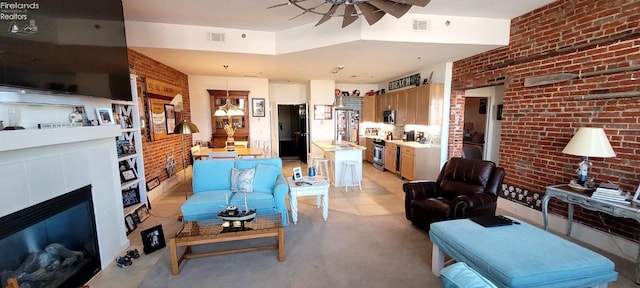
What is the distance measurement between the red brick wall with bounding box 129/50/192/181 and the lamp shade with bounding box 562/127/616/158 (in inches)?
233

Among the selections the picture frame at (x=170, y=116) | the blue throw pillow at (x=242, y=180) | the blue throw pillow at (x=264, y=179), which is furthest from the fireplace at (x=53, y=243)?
the picture frame at (x=170, y=116)

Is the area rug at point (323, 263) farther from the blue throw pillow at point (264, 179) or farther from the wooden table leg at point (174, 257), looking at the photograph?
the blue throw pillow at point (264, 179)

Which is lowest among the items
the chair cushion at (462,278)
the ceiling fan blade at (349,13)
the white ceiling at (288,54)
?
the chair cushion at (462,278)

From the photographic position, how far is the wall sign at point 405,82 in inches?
239

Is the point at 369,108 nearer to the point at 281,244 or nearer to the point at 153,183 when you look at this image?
the point at 153,183

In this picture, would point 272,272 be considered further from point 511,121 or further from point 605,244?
point 511,121

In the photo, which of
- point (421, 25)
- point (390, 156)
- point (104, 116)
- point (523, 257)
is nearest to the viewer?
point (523, 257)

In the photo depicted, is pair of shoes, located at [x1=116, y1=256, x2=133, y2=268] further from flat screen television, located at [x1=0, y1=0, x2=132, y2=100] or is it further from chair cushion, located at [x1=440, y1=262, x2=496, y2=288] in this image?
chair cushion, located at [x1=440, y1=262, x2=496, y2=288]

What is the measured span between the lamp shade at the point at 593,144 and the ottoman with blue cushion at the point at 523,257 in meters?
1.11

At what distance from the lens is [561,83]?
10.4 ft

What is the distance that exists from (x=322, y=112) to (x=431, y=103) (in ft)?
11.0

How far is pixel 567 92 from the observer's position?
3104 millimetres

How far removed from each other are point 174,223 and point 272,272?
1.92 m

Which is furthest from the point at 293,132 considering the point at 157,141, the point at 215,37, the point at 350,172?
the point at 215,37
